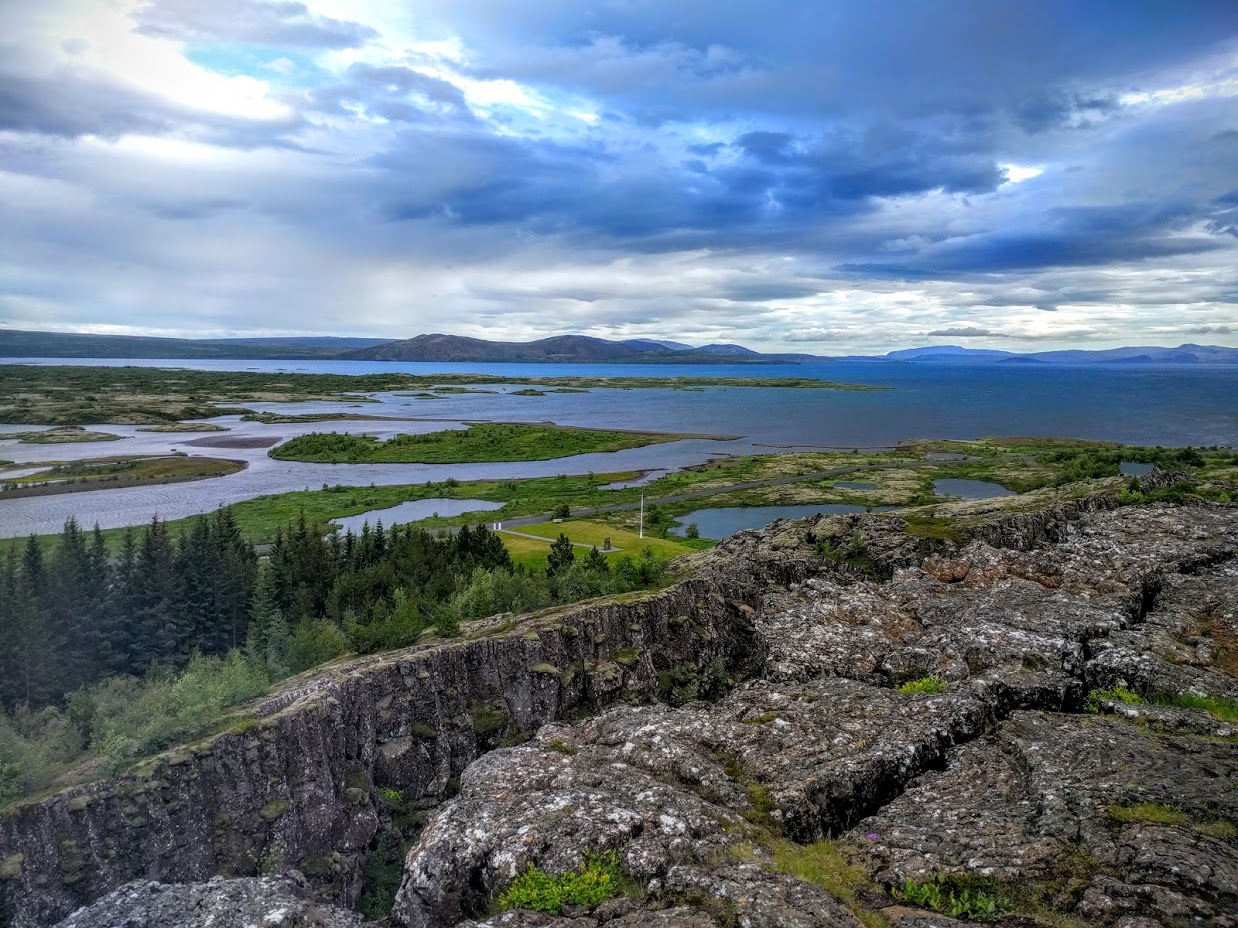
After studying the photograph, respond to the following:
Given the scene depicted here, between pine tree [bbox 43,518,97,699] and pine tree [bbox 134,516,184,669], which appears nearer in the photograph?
pine tree [bbox 43,518,97,699]

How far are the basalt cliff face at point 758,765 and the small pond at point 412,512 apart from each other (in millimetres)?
65351

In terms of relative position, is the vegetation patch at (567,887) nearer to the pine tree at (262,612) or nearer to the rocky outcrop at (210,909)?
the rocky outcrop at (210,909)

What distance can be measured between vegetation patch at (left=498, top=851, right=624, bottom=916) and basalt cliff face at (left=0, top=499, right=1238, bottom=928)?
0.28 metres

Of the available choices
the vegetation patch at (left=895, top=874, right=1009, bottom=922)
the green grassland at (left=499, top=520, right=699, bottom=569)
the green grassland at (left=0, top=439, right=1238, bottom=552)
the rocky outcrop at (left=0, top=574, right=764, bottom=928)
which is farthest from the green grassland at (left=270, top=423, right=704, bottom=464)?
the vegetation patch at (left=895, top=874, right=1009, bottom=922)

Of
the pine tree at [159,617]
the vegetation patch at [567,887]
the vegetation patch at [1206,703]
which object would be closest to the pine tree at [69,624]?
the pine tree at [159,617]

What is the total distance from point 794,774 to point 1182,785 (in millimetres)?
7128

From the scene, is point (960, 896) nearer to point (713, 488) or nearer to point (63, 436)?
point (713, 488)

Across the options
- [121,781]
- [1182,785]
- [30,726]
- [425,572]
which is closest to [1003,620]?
[1182,785]

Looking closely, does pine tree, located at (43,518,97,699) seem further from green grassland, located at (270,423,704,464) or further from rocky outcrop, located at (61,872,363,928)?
green grassland, located at (270,423,704,464)

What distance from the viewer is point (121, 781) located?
698 inches

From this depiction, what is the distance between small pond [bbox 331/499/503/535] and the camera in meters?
89.0

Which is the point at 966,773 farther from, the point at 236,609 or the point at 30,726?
the point at 236,609

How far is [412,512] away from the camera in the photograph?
9612cm

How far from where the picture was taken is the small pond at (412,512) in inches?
3504
